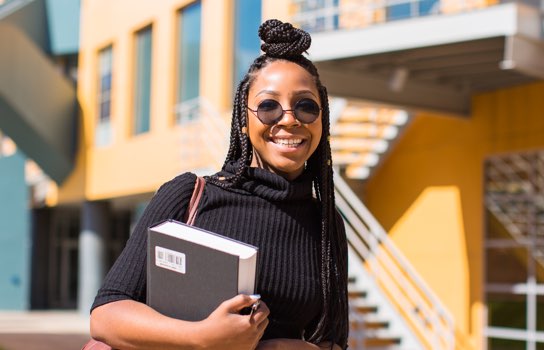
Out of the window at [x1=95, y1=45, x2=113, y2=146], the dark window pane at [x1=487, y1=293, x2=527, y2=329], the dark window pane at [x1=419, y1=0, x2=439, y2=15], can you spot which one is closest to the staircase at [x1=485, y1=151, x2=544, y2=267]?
the dark window pane at [x1=487, y1=293, x2=527, y2=329]

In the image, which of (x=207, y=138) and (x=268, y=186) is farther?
(x=207, y=138)

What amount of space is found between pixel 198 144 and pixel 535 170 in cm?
548

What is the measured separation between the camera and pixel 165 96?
55.6 feet

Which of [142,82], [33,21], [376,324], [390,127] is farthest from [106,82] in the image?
[376,324]

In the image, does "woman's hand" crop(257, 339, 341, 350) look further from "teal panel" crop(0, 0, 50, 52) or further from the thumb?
"teal panel" crop(0, 0, 50, 52)

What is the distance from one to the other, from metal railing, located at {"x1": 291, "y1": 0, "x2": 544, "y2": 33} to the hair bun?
22.2 ft

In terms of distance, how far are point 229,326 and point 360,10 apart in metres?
8.14

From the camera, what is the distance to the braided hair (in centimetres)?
218

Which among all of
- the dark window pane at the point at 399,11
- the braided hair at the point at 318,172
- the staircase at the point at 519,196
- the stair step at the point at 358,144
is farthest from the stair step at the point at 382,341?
the braided hair at the point at 318,172

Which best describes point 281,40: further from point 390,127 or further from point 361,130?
point 361,130

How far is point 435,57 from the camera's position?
917cm

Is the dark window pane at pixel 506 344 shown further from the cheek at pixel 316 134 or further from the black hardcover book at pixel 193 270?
the black hardcover book at pixel 193 270

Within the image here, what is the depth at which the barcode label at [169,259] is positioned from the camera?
1.87m

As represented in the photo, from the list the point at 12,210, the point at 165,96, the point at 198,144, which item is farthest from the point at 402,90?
the point at 12,210
